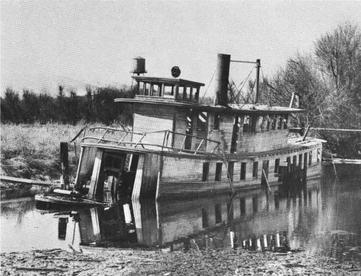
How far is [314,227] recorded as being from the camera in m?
20.6

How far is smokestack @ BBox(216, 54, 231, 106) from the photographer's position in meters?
28.6

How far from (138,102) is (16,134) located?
1056 cm

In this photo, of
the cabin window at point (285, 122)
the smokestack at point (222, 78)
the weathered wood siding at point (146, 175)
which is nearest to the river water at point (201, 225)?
the weathered wood siding at point (146, 175)

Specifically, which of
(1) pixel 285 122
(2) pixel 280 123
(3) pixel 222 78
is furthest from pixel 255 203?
(1) pixel 285 122

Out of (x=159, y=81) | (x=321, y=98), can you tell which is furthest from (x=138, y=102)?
(x=321, y=98)

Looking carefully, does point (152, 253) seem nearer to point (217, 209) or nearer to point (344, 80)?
point (217, 209)

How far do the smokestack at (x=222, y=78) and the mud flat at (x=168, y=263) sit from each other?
43.8 feet

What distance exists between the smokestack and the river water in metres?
5.34

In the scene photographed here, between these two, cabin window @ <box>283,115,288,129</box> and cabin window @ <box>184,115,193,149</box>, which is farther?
cabin window @ <box>283,115,288,129</box>

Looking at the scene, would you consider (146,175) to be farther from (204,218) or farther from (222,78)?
(222,78)

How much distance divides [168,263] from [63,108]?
36.4 meters

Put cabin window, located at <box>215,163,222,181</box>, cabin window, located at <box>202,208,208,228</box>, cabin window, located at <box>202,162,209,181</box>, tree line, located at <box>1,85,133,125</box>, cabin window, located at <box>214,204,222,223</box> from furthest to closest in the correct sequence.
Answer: tree line, located at <box>1,85,133,125</box> < cabin window, located at <box>215,163,222,181</box> < cabin window, located at <box>202,162,209,181</box> < cabin window, located at <box>214,204,222,223</box> < cabin window, located at <box>202,208,208,228</box>

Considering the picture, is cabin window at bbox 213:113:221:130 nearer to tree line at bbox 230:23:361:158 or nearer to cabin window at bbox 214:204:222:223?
cabin window at bbox 214:204:222:223

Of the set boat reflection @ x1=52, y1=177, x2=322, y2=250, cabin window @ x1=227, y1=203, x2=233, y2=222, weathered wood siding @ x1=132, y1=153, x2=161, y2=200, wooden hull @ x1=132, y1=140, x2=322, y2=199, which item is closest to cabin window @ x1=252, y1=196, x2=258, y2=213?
boat reflection @ x1=52, y1=177, x2=322, y2=250
